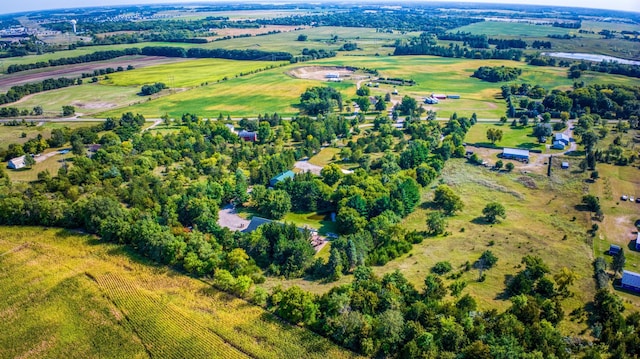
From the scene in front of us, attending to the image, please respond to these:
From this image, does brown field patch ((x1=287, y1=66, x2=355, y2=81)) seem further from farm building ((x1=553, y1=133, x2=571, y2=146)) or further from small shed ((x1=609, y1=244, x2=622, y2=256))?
small shed ((x1=609, y1=244, x2=622, y2=256))

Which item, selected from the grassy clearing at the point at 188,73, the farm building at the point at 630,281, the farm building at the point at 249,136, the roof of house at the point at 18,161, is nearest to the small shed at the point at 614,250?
the farm building at the point at 630,281

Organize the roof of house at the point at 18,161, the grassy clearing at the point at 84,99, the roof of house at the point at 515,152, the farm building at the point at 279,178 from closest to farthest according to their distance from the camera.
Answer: the farm building at the point at 279,178 < the roof of house at the point at 18,161 < the roof of house at the point at 515,152 < the grassy clearing at the point at 84,99

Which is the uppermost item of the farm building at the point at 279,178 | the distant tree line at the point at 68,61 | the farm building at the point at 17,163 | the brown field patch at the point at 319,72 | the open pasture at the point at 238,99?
the distant tree line at the point at 68,61

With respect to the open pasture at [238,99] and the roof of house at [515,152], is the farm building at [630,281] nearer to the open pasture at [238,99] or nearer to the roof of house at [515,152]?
the roof of house at [515,152]

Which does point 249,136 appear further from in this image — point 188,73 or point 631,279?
point 188,73

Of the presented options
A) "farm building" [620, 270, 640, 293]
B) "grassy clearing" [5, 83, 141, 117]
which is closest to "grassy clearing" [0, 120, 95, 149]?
"grassy clearing" [5, 83, 141, 117]

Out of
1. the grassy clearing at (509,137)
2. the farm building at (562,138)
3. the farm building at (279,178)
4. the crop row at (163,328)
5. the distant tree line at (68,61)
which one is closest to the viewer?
the crop row at (163,328)

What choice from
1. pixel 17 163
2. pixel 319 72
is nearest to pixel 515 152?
pixel 17 163

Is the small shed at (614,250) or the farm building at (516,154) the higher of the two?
the farm building at (516,154)
